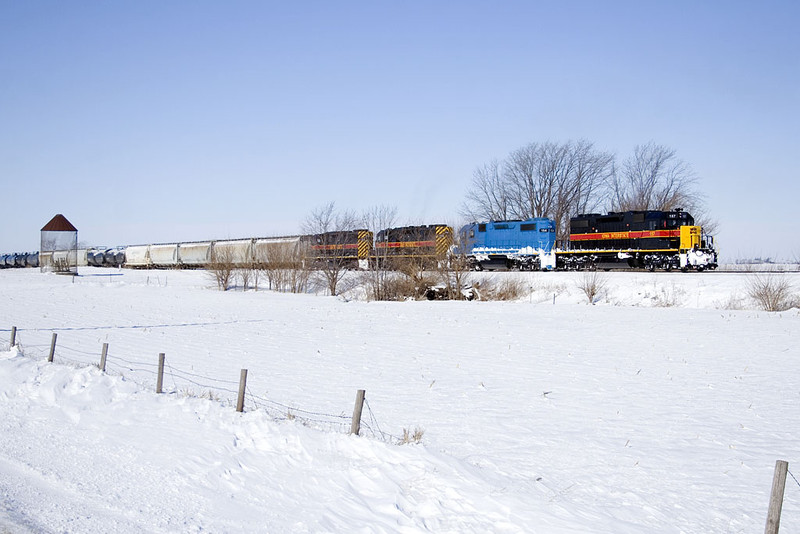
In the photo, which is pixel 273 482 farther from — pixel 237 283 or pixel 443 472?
pixel 237 283

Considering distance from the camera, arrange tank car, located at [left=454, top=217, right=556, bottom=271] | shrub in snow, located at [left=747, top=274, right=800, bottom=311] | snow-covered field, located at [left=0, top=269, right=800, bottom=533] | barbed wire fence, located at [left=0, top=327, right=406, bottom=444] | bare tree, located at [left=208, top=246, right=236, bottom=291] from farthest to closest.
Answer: bare tree, located at [left=208, top=246, right=236, bottom=291], tank car, located at [left=454, top=217, right=556, bottom=271], shrub in snow, located at [left=747, top=274, right=800, bottom=311], barbed wire fence, located at [left=0, top=327, right=406, bottom=444], snow-covered field, located at [left=0, top=269, right=800, bottom=533]

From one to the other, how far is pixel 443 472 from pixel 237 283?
44.4 metres

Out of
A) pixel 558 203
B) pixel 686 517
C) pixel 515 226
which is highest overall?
pixel 558 203

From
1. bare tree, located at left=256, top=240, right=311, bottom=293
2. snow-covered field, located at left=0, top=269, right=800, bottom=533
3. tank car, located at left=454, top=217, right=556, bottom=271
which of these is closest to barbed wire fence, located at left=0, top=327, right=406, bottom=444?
snow-covered field, located at left=0, top=269, right=800, bottom=533

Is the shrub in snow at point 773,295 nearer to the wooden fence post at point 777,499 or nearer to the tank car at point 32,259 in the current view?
the wooden fence post at point 777,499

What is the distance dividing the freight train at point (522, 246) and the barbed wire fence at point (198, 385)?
882 inches

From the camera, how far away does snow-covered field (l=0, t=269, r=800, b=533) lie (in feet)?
21.0

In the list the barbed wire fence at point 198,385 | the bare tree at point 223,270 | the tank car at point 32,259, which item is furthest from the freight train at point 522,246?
the tank car at point 32,259

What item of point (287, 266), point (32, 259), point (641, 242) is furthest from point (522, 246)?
point (32, 259)

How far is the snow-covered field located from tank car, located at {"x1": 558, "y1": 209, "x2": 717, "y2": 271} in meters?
13.7

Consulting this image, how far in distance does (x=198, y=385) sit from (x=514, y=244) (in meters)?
31.7

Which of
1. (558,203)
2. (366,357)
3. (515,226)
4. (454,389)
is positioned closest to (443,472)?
(454,389)

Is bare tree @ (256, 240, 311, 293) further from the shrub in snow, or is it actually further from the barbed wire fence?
the shrub in snow

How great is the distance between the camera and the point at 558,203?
207 feet
